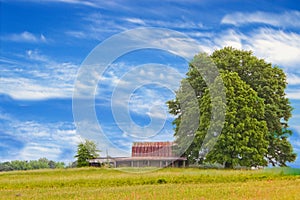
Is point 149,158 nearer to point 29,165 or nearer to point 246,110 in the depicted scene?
point 246,110

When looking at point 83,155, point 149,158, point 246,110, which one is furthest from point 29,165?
point 246,110

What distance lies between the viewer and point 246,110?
3894 centimetres

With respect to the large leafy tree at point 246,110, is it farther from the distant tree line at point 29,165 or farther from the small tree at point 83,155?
the distant tree line at point 29,165

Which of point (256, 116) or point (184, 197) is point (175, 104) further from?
point (184, 197)

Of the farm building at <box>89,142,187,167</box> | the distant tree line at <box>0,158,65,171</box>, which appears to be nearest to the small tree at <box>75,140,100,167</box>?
the distant tree line at <box>0,158,65,171</box>

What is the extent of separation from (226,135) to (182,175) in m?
11.4

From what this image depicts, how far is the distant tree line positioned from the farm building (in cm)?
1020

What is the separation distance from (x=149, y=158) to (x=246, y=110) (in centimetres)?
935

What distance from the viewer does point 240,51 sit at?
149ft

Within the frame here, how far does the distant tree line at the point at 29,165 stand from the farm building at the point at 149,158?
1020 cm

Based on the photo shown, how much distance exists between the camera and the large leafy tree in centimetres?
3828

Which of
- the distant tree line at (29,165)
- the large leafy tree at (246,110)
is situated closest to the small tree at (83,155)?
the distant tree line at (29,165)

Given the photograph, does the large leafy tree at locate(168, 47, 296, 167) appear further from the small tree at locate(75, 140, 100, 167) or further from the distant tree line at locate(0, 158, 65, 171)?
the distant tree line at locate(0, 158, 65, 171)

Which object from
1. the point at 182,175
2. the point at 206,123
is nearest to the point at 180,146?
the point at 206,123
